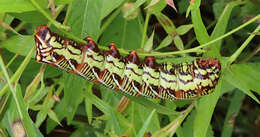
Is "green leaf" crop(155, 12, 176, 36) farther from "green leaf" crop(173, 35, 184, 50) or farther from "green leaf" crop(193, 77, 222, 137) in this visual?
"green leaf" crop(193, 77, 222, 137)

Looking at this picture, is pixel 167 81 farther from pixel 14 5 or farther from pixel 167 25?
pixel 14 5

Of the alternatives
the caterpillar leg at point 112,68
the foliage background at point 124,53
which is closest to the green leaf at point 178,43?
the foliage background at point 124,53

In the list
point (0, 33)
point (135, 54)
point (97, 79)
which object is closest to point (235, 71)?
point (135, 54)

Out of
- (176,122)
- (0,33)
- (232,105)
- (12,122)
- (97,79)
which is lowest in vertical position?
(232,105)

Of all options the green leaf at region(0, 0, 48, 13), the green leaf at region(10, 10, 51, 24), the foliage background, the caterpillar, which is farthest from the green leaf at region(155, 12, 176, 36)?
the green leaf at region(0, 0, 48, 13)

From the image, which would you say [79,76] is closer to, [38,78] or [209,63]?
[38,78]

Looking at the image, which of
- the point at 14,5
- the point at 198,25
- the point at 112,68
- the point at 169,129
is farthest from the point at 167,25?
the point at 14,5

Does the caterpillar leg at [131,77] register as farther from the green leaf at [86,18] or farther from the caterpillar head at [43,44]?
the caterpillar head at [43,44]
